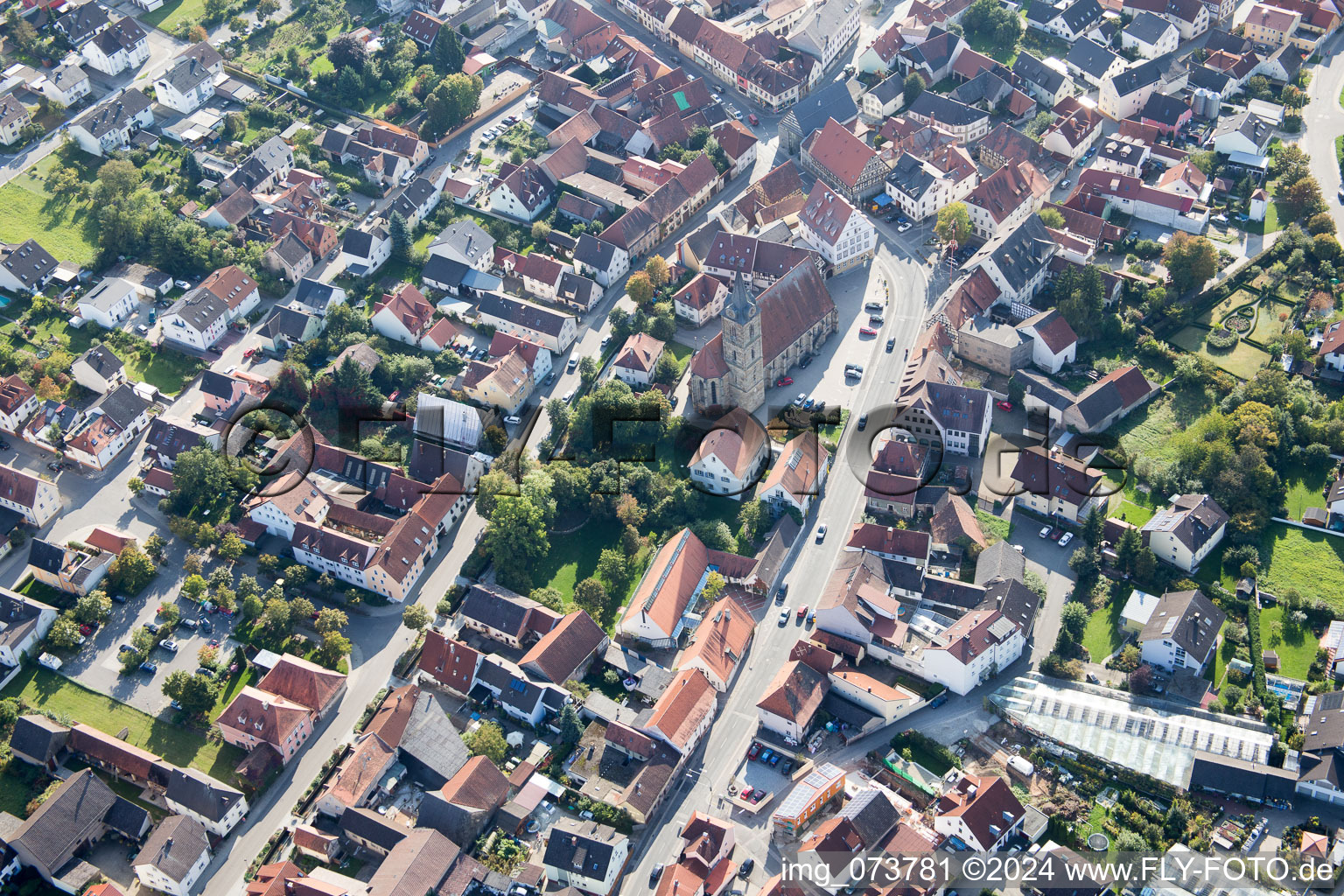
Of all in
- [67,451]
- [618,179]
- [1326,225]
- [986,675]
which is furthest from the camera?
[618,179]

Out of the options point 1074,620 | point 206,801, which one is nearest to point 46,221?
point 206,801

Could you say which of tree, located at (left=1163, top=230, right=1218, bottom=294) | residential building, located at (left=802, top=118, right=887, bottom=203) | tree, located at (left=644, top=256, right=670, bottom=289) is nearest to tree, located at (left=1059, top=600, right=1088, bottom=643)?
tree, located at (left=1163, top=230, right=1218, bottom=294)

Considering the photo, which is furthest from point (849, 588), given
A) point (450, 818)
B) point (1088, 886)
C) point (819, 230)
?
point (819, 230)

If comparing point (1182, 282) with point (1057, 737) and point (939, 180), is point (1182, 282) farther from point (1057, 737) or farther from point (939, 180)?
point (1057, 737)

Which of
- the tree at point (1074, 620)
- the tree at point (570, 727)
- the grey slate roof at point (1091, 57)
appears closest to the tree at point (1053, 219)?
the grey slate roof at point (1091, 57)

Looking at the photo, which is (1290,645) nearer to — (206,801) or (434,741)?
(434,741)

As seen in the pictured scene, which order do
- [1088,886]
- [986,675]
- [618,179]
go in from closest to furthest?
[1088,886] < [986,675] < [618,179]

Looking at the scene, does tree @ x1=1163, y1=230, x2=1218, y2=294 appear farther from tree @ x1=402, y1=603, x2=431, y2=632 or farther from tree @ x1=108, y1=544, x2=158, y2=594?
tree @ x1=108, y1=544, x2=158, y2=594

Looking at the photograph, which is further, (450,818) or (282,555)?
(282,555)
